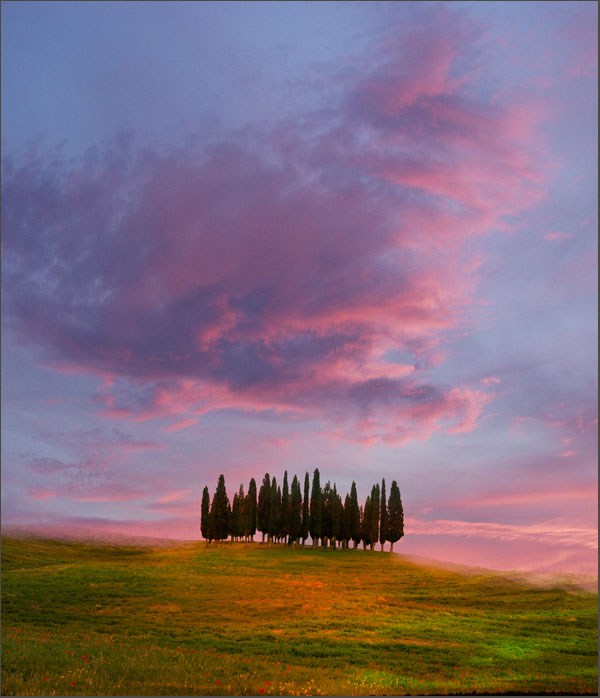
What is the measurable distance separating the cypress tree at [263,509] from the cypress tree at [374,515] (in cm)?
1962

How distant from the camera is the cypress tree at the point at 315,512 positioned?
10006 cm

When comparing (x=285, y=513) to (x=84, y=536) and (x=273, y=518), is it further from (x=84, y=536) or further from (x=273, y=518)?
(x=84, y=536)

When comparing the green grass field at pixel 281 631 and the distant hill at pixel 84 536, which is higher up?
the green grass field at pixel 281 631

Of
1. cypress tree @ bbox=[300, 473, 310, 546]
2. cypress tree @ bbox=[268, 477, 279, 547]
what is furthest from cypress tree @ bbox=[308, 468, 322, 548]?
cypress tree @ bbox=[268, 477, 279, 547]

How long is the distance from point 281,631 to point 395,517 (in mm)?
71765

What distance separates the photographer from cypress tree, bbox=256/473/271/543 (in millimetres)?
104000

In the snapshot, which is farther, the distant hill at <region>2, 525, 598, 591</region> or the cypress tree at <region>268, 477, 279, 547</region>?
the cypress tree at <region>268, 477, 279, 547</region>

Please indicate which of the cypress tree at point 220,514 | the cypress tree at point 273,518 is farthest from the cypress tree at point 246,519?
the cypress tree at point 273,518

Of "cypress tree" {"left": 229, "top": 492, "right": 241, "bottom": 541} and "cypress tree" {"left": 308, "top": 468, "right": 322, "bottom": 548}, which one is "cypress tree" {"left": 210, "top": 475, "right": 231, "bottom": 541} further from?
"cypress tree" {"left": 308, "top": 468, "right": 322, "bottom": 548}

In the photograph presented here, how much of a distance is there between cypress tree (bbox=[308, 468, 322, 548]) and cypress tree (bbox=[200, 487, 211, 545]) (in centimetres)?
1906

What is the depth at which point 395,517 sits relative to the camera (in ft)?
328

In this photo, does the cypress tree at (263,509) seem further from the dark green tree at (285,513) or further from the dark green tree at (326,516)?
the dark green tree at (326,516)

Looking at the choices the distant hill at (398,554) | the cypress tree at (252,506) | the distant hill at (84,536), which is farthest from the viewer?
the cypress tree at (252,506)

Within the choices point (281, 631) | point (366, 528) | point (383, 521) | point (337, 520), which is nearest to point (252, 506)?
point (337, 520)
